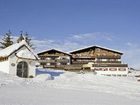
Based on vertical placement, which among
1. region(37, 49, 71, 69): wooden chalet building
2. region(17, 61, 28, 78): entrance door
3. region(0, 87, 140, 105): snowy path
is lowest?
region(0, 87, 140, 105): snowy path

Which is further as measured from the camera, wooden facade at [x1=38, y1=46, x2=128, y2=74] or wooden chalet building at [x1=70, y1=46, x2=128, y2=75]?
wooden facade at [x1=38, y1=46, x2=128, y2=74]

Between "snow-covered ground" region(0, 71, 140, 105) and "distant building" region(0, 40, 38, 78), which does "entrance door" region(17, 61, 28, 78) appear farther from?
"snow-covered ground" region(0, 71, 140, 105)

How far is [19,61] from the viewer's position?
3947cm

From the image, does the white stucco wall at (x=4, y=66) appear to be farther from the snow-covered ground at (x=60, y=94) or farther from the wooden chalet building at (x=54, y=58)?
the wooden chalet building at (x=54, y=58)

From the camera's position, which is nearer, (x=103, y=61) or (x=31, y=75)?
(x=31, y=75)

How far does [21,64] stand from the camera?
3978 centimetres

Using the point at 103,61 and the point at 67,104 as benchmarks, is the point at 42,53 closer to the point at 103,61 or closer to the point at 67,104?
the point at 103,61

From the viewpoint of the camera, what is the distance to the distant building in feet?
128

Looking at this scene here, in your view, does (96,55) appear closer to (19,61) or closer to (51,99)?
(19,61)

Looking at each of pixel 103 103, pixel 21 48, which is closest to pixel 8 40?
pixel 21 48

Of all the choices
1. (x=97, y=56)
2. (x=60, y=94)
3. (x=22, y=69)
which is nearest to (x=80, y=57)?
(x=97, y=56)

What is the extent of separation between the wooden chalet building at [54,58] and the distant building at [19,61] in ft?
101

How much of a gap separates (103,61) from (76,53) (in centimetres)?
695

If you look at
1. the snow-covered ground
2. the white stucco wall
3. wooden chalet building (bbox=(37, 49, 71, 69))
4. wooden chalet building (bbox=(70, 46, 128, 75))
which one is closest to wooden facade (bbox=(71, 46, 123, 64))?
wooden chalet building (bbox=(70, 46, 128, 75))
